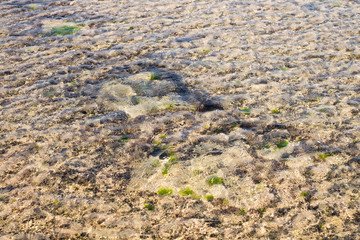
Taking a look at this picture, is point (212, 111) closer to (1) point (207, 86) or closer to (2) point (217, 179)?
(1) point (207, 86)

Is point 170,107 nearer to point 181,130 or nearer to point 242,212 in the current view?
point 181,130

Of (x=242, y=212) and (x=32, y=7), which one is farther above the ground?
(x=32, y=7)

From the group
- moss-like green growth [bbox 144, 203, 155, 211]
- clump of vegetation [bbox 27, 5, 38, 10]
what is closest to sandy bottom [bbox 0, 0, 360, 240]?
moss-like green growth [bbox 144, 203, 155, 211]

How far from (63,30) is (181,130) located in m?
3.93

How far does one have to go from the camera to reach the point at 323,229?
101 inches

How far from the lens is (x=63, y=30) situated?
6.61m

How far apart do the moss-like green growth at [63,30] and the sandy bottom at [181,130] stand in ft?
0.16

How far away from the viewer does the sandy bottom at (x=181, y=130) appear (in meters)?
2.73

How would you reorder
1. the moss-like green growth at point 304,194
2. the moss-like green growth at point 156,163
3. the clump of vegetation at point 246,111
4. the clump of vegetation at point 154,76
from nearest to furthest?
the moss-like green growth at point 304,194 → the moss-like green growth at point 156,163 → the clump of vegetation at point 246,111 → the clump of vegetation at point 154,76

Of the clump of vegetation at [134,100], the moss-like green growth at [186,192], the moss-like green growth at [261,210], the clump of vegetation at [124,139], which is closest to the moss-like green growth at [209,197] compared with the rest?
the moss-like green growth at [186,192]

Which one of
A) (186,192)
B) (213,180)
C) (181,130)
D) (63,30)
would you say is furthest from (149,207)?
(63,30)

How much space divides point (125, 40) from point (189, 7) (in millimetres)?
2209

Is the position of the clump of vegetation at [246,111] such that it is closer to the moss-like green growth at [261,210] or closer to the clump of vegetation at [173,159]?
the clump of vegetation at [173,159]

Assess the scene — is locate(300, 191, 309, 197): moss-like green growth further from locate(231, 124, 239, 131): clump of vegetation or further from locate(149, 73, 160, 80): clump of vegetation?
locate(149, 73, 160, 80): clump of vegetation
